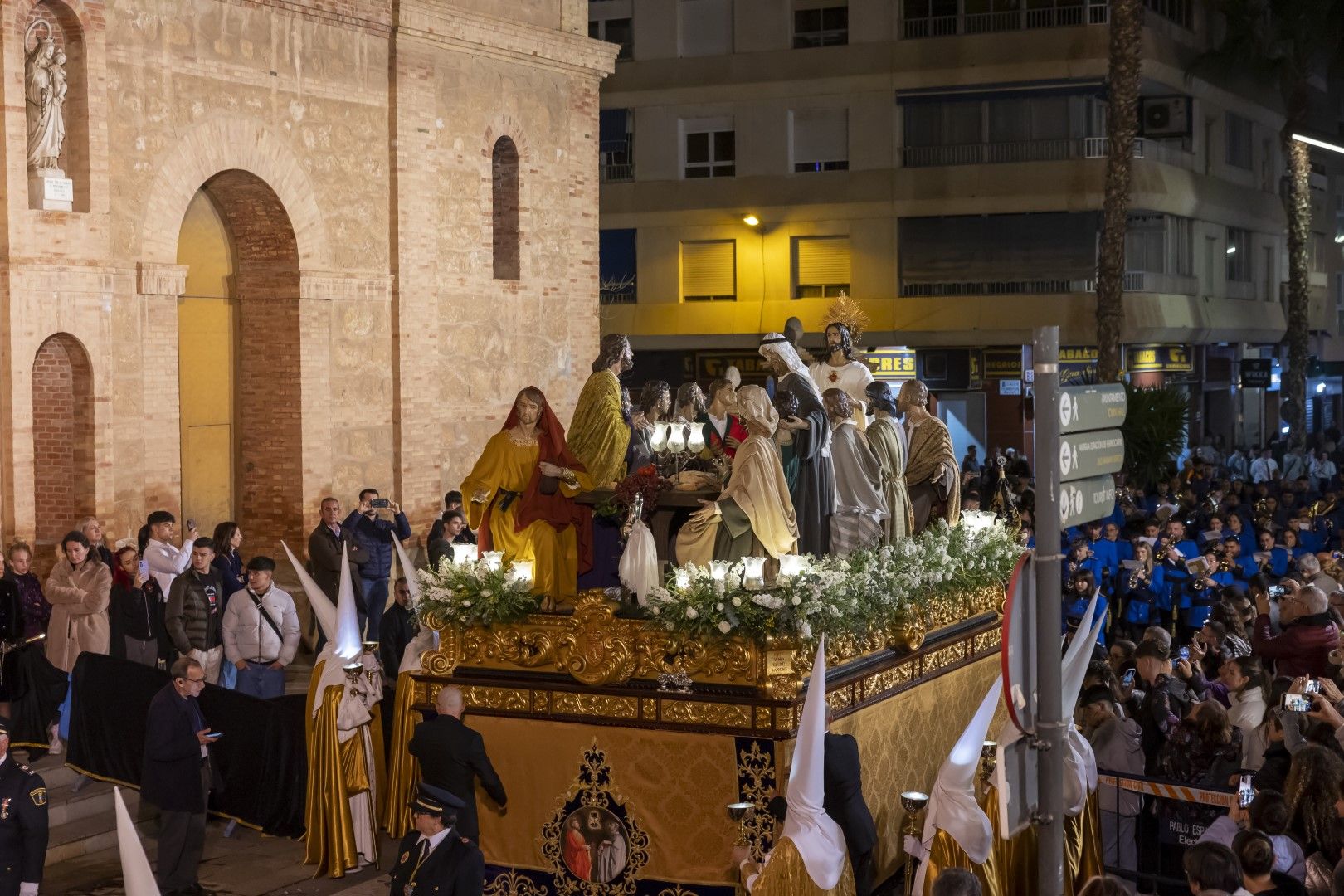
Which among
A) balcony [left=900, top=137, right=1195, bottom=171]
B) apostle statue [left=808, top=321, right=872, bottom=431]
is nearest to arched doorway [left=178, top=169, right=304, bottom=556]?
apostle statue [left=808, top=321, right=872, bottom=431]

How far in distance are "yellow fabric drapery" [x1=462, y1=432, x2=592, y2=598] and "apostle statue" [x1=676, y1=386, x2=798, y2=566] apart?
4.50 feet

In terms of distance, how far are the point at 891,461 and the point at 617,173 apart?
82.4 ft

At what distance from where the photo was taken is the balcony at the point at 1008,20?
3494 centimetres

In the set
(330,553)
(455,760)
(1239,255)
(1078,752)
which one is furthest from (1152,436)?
(455,760)

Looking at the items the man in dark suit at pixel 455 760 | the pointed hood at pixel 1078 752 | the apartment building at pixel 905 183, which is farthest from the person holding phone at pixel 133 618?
the apartment building at pixel 905 183

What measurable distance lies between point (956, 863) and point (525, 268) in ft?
53.3

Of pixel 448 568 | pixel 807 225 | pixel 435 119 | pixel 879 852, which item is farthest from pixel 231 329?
pixel 807 225

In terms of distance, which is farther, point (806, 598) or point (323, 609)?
point (323, 609)

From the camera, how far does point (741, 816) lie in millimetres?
10445

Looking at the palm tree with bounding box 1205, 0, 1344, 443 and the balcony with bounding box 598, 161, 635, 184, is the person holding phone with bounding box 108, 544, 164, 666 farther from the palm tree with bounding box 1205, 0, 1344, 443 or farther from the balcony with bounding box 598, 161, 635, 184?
the palm tree with bounding box 1205, 0, 1344, 443

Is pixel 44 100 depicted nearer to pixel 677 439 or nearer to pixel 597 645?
pixel 677 439

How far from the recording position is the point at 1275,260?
4488 cm

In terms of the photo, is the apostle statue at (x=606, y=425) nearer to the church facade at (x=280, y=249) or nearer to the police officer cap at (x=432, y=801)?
the police officer cap at (x=432, y=801)

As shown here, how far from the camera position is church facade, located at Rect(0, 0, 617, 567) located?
1877cm
